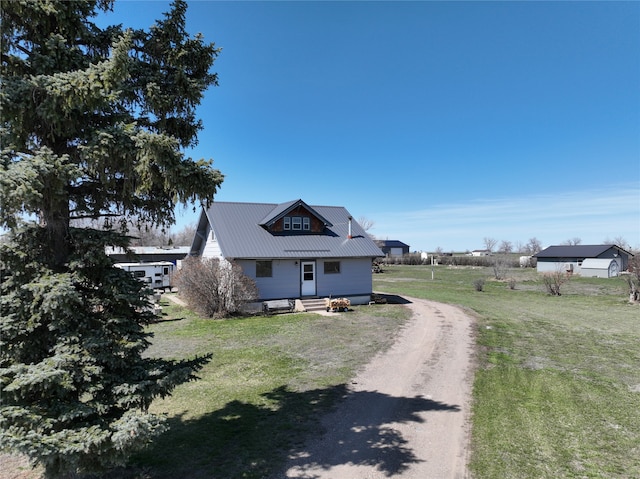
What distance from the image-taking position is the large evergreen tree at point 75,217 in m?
4.00

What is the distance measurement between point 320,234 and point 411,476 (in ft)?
63.9

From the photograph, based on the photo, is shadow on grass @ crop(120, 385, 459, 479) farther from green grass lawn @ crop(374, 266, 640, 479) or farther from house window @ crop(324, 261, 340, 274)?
house window @ crop(324, 261, 340, 274)

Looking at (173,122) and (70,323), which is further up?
(173,122)

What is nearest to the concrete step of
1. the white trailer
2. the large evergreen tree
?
the white trailer

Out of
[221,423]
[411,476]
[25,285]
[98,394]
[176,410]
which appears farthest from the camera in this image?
[176,410]

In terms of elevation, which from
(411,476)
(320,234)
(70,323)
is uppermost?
(320,234)

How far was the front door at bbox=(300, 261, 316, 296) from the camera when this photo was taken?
21938mm

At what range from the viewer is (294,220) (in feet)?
78.4

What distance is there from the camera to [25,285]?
4285mm

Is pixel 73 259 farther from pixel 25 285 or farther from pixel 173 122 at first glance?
pixel 173 122

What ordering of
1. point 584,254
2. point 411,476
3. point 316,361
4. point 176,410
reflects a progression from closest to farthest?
1. point 411,476
2. point 176,410
3. point 316,361
4. point 584,254

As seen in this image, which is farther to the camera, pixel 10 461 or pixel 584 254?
pixel 584 254

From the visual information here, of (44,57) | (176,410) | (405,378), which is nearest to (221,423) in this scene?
(176,410)

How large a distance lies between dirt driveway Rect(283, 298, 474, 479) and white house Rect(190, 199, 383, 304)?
10.6m
